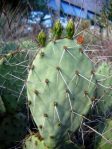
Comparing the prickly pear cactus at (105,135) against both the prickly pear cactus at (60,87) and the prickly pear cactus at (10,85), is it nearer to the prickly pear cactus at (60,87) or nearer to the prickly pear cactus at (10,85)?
the prickly pear cactus at (60,87)

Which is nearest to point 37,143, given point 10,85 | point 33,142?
point 33,142

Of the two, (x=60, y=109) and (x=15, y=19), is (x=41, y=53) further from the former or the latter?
(x=15, y=19)

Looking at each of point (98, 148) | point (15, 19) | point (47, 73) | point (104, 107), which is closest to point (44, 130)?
point (47, 73)

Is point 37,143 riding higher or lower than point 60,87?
lower

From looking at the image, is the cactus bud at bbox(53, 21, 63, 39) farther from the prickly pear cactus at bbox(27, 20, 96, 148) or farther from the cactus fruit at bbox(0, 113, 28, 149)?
the cactus fruit at bbox(0, 113, 28, 149)

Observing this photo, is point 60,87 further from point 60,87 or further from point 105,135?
point 105,135

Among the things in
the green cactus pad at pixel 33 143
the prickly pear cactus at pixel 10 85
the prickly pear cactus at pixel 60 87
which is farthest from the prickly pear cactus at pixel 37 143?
the prickly pear cactus at pixel 10 85
